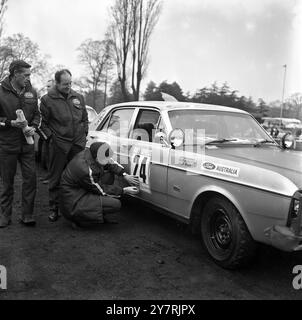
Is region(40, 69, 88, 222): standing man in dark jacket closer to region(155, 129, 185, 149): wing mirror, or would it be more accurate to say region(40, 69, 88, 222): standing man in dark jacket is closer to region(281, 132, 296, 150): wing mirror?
region(155, 129, 185, 149): wing mirror

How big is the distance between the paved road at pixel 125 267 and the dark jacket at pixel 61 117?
1083 mm

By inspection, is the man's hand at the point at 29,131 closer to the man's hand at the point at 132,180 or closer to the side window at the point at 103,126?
the man's hand at the point at 132,180

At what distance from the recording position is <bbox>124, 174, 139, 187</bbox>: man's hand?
15.3 feet

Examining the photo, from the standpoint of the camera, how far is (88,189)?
4613 mm

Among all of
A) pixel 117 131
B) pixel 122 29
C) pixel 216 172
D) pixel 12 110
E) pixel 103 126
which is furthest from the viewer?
pixel 122 29

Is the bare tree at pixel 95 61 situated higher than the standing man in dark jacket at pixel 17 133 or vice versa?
the bare tree at pixel 95 61

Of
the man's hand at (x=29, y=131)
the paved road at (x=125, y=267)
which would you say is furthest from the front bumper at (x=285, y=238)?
the man's hand at (x=29, y=131)

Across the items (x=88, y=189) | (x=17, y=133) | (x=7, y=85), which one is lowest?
(x=88, y=189)

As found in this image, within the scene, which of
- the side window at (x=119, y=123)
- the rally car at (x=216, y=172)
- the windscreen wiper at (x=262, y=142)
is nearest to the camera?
the rally car at (x=216, y=172)

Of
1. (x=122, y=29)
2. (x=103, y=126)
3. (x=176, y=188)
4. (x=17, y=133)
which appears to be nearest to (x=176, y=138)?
(x=176, y=188)

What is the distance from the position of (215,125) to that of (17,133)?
2.33m

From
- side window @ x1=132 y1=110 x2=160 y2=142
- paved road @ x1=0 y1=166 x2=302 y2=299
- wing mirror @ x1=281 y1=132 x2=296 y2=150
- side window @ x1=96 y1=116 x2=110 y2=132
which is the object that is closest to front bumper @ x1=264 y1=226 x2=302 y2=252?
paved road @ x1=0 y1=166 x2=302 y2=299

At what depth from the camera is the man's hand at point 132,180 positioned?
467 centimetres

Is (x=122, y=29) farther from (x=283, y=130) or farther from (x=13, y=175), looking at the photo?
(x=283, y=130)
